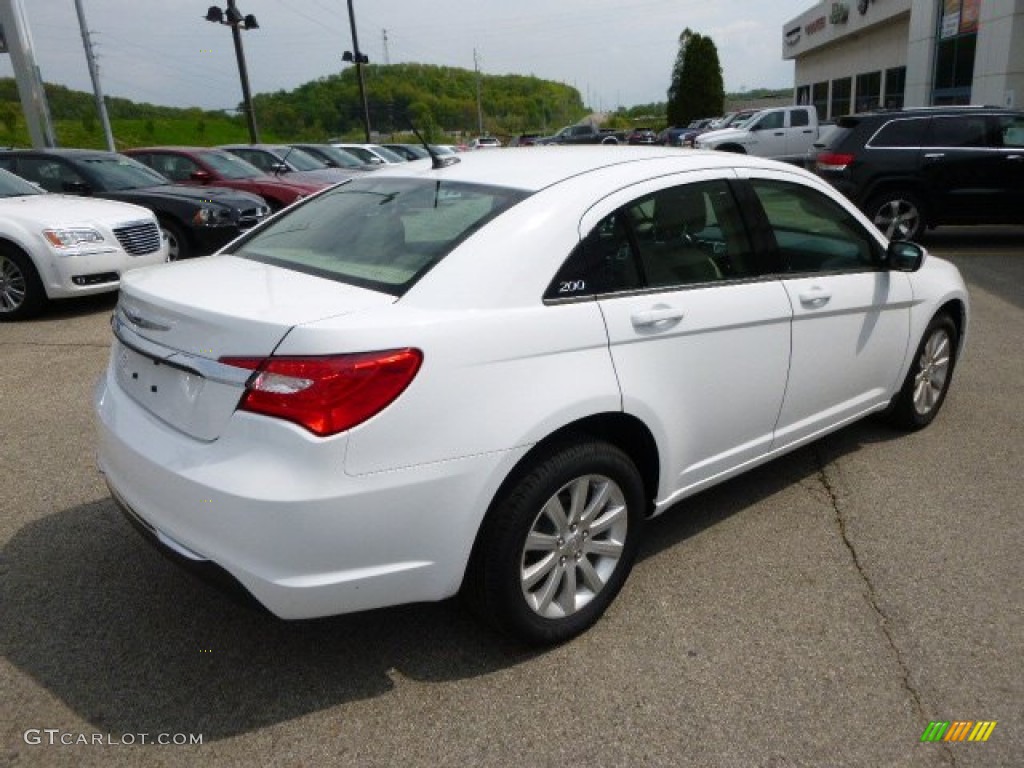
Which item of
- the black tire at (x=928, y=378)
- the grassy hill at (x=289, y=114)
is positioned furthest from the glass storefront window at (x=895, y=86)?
the black tire at (x=928, y=378)

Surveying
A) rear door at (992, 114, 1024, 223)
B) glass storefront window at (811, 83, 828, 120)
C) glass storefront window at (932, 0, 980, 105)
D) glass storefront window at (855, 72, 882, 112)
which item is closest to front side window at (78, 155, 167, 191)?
rear door at (992, 114, 1024, 223)

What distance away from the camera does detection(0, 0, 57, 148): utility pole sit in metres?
18.7

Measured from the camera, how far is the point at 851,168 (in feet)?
35.6

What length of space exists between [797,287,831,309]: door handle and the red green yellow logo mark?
5.53 ft

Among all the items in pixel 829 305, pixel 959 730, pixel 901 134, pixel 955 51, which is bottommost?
pixel 959 730

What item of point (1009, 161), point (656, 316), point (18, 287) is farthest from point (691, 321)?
point (1009, 161)

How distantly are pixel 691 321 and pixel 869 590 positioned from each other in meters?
1.23

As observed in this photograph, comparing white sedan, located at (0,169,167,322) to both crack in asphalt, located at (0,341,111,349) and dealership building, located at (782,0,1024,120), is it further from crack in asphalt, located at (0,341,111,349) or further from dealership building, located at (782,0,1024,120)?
dealership building, located at (782,0,1024,120)

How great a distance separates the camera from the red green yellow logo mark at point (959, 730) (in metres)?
2.36

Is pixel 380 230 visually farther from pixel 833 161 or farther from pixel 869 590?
pixel 833 161

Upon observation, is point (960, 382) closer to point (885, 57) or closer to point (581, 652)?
point (581, 652)

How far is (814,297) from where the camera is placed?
349 cm

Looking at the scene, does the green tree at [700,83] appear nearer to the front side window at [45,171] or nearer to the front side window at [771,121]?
the front side window at [771,121]

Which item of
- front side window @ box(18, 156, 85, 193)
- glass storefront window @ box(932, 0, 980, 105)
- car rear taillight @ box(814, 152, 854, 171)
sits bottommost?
car rear taillight @ box(814, 152, 854, 171)
